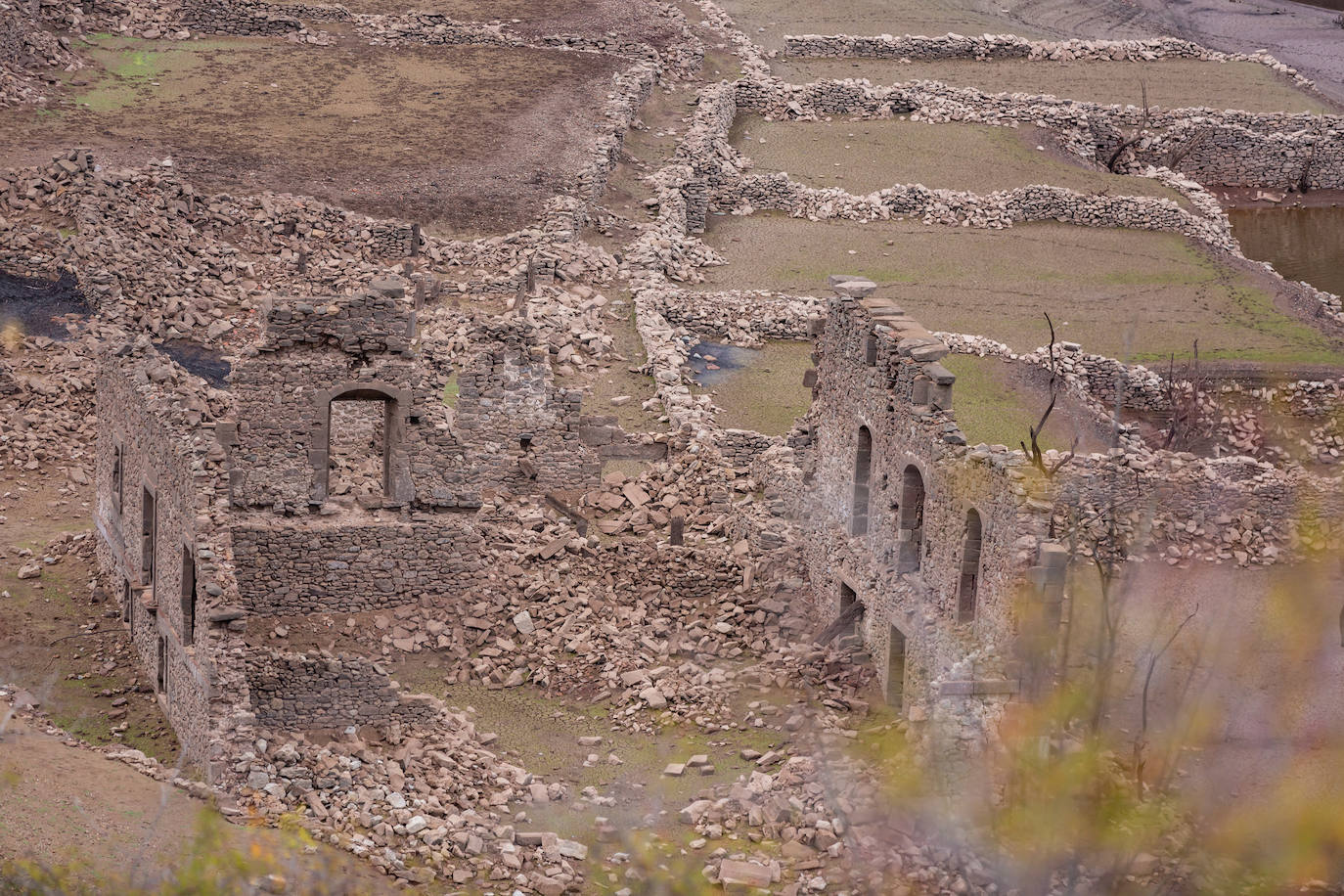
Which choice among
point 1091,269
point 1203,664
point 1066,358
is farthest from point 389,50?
point 1203,664

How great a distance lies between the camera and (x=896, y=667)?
94.8ft

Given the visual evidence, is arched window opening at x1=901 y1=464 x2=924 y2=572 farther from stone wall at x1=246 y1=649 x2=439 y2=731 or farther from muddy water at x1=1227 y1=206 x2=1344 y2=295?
muddy water at x1=1227 y1=206 x2=1344 y2=295

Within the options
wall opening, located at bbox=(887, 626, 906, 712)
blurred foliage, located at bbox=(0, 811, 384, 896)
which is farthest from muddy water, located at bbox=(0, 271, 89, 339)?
blurred foliage, located at bbox=(0, 811, 384, 896)

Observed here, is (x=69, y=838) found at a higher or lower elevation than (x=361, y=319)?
lower

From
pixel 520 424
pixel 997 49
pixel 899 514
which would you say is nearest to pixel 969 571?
pixel 899 514

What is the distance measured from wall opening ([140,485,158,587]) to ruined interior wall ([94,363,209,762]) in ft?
0.18

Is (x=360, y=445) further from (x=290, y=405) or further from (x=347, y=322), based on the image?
(x=347, y=322)

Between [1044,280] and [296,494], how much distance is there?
73.8 ft

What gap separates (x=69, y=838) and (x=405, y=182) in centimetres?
2762

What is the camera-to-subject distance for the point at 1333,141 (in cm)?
6166

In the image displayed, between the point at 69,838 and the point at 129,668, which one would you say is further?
the point at 129,668

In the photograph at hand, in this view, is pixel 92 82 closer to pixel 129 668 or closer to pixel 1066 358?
pixel 1066 358

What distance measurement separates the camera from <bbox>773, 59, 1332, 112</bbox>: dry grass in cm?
6362

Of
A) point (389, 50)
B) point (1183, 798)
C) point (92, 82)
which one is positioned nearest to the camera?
point (1183, 798)
